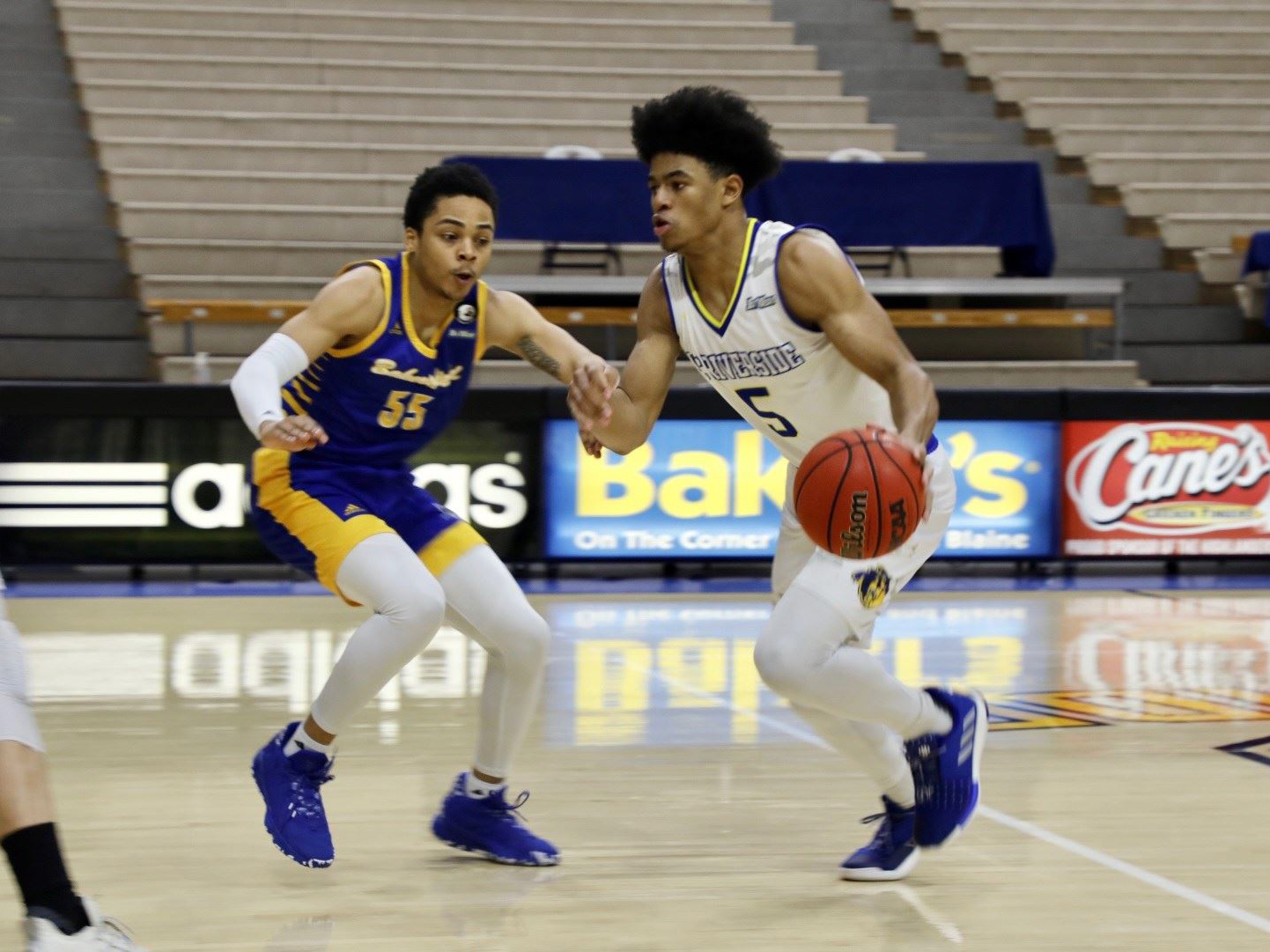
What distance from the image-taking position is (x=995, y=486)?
428 inches

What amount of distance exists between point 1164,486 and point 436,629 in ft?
25.7

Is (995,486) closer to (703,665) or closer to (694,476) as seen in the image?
(694,476)

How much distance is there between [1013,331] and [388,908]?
36.6ft

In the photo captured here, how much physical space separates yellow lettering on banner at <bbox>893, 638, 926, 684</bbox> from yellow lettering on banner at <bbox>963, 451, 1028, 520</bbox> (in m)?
2.82

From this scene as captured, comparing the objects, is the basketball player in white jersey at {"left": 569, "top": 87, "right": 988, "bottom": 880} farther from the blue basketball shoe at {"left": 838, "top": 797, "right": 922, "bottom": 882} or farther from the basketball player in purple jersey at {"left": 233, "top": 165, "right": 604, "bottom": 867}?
the basketball player in purple jersey at {"left": 233, "top": 165, "right": 604, "bottom": 867}

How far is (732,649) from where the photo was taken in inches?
312

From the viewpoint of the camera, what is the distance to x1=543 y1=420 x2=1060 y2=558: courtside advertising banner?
34.7 feet

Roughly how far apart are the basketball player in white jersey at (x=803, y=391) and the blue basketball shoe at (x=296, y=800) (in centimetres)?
105

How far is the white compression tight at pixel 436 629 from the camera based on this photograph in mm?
4059

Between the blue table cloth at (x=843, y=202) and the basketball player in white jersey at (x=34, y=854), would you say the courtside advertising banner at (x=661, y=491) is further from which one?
the basketball player in white jersey at (x=34, y=854)

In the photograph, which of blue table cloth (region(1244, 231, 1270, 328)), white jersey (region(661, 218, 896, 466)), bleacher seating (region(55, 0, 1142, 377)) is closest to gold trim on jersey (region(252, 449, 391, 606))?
white jersey (region(661, 218, 896, 466))

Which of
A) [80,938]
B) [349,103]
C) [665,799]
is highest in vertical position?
[349,103]

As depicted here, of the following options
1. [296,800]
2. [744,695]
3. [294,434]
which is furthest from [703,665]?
[294,434]

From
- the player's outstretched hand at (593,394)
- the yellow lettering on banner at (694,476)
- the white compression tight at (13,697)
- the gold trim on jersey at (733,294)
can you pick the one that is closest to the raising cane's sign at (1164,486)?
the yellow lettering on banner at (694,476)
